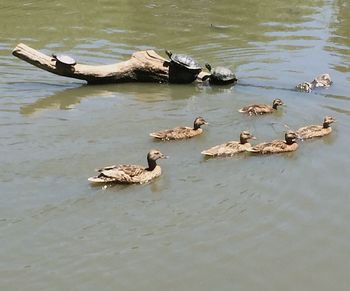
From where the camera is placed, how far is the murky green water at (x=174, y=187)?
6.50 metres

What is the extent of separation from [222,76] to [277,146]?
4137 mm

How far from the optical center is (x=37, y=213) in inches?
298

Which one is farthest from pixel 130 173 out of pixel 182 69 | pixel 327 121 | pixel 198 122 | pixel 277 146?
pixel 182 69

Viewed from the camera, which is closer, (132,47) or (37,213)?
(37,213)

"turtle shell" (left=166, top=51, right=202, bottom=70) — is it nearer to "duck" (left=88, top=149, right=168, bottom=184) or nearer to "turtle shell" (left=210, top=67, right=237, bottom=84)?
"turtle shell" (left=210, top=67, right=237, bottom=84)

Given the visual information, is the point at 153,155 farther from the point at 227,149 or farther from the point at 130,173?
the point at 227,149

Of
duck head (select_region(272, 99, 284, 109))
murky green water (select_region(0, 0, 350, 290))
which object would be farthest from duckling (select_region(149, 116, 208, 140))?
duck head (select_region(272, 99, 284, 109))

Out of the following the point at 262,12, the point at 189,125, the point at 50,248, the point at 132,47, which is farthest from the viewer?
the point at 262,12

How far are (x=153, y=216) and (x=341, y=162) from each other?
3.33 meters

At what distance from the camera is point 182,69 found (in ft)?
45.3

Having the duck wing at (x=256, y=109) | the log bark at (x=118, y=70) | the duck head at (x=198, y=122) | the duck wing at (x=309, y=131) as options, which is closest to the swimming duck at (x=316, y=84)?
the duck wing at (x=256, y=109)

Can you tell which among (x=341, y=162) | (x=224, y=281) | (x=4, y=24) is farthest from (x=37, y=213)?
(x=4, y=24)

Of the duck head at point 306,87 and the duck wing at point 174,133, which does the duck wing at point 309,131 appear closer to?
the duck wing at point 174,133

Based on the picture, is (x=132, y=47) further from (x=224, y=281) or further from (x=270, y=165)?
(x=224, y=281)
